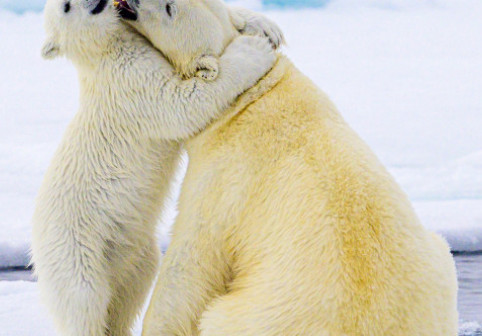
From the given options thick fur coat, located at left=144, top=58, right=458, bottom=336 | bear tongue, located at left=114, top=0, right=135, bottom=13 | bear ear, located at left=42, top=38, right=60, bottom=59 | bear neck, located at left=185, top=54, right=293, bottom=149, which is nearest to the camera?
thick fur coat, located at left=144, top=58, right=458, bottom=336

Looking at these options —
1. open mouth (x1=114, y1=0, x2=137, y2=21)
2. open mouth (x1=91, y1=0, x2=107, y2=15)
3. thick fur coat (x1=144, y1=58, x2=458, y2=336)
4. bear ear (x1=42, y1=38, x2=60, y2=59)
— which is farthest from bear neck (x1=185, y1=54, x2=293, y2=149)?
bear ear (x1=42, y1=38, x2=60, y2=59)

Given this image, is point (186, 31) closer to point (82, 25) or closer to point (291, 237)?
point (82, 25)

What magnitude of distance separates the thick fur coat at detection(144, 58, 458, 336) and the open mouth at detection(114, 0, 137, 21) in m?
0.64

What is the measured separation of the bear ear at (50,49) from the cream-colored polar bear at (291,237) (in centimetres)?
52

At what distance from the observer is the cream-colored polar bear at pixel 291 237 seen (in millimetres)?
2260

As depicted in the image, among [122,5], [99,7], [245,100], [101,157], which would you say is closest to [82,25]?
[99,7]

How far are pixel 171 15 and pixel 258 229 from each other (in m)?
1.03

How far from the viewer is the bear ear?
10.2 feet

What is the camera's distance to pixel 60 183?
3.03m

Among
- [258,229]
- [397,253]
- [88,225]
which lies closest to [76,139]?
[88,225]

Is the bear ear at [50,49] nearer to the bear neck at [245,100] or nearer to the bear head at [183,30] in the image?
the bear head at [183,30]

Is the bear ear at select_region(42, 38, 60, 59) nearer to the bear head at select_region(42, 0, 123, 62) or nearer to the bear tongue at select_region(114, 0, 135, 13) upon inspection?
the bear head at select_region(42, 0, 123, 62)

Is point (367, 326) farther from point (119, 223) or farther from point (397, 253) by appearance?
point (119, 223)

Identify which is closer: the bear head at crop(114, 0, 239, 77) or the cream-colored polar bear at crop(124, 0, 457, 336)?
the cream-colored polar bear at crop(124, 0, 457, 336)
